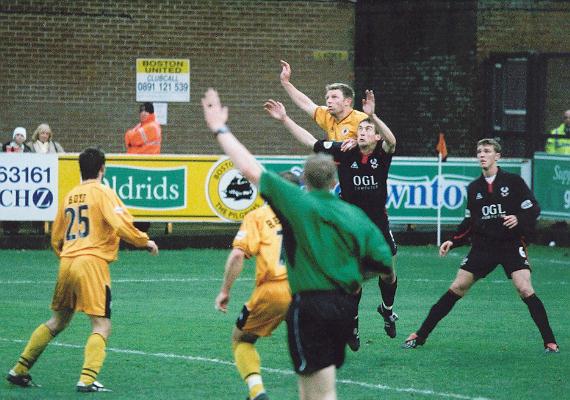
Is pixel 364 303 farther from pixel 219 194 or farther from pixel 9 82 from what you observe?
pixel 9 82

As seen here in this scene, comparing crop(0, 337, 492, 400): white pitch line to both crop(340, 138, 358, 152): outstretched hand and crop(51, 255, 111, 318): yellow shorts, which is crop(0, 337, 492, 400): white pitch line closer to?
crop(51, 255, 111, 318): yellow shorts

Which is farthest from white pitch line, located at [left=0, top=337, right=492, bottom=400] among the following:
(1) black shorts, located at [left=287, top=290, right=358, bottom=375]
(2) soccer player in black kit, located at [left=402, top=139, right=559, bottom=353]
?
(1) black shorts, located at [left=287, top=290, right=358, bottom=375]

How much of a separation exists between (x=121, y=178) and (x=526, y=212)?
32.1ft

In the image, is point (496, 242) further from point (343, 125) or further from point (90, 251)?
point (90, 251)

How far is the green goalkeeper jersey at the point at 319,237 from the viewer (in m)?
7.00

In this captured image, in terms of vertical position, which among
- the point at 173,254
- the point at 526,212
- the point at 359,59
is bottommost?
the point at 173,254

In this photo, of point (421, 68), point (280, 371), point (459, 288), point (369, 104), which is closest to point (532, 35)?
point (421, 68)

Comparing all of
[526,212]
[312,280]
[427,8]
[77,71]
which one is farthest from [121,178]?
[312,280]

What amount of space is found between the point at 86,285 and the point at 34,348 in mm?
678

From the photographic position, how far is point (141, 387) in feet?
32.5

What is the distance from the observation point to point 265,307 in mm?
8844

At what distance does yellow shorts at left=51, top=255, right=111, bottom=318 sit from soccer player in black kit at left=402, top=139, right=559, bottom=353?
3.39 m

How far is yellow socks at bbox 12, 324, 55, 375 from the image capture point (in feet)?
32.0

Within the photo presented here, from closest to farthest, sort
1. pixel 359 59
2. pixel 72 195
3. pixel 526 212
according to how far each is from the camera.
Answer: pixel 72 195 < pixel 526 212 < pixel 359 59
